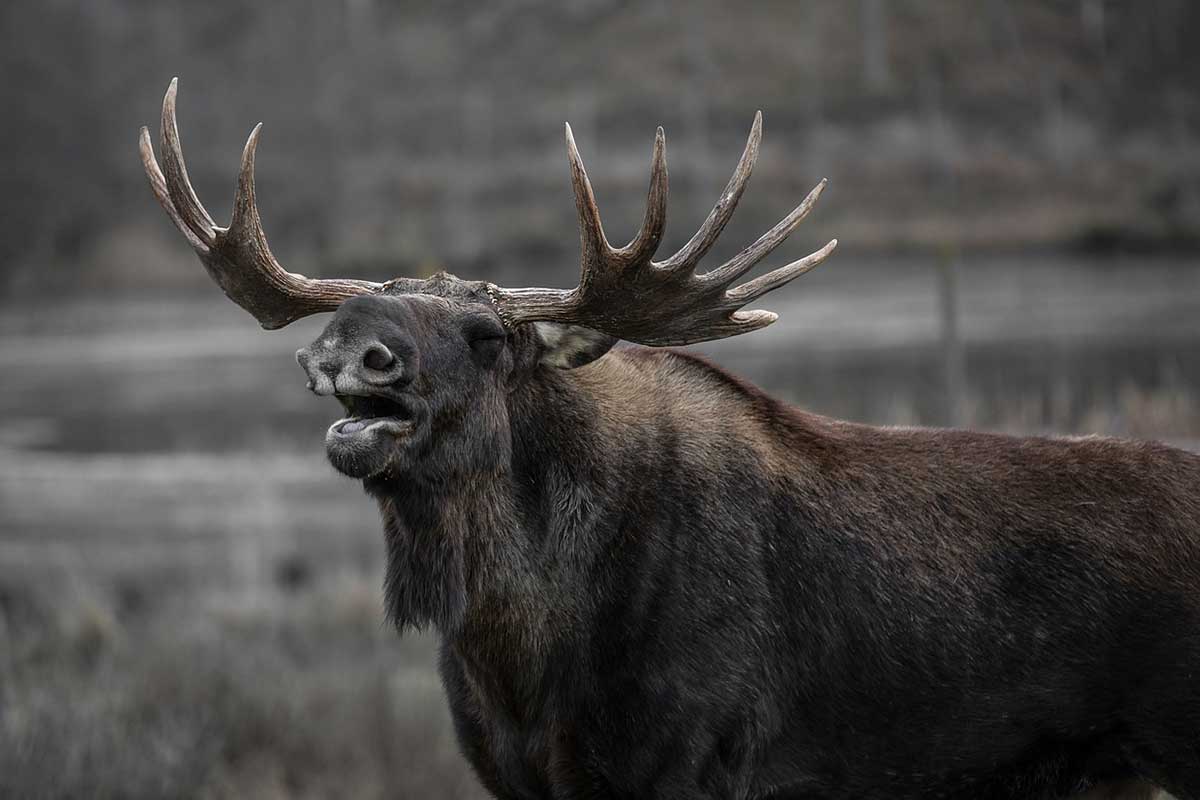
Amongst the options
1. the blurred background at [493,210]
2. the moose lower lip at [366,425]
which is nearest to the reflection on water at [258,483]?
the blurred background at [493,210]

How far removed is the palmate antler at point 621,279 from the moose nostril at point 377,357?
1.83 ft

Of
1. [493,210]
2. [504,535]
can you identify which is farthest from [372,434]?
[493,210]

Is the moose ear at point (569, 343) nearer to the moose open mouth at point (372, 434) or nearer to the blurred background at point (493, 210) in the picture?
the moose open mouth at point (372, 434)

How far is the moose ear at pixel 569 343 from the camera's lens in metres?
4.58

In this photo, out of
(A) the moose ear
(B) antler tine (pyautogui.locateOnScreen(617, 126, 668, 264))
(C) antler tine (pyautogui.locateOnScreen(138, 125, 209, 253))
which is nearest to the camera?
(B) antler tine (pyautogui.locateOnScreen(617, 126, 668, 264))

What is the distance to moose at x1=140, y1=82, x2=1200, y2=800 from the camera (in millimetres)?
4223

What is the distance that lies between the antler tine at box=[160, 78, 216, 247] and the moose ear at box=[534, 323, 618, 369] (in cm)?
117

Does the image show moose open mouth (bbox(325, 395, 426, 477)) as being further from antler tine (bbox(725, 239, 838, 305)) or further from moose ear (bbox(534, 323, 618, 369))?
antler tine (bbox(725, 239, 838, 305))

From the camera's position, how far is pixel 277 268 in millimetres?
4762

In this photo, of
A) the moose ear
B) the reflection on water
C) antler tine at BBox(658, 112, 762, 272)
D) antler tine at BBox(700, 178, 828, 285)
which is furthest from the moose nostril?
the reflection on water

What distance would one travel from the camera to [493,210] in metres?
29.8

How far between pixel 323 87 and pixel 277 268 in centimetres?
3038

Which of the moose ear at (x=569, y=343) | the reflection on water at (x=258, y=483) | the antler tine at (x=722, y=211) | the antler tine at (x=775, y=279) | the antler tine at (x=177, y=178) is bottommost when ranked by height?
the reflection on water at (x=258, y=483)

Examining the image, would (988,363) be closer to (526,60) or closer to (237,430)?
(237,430)
